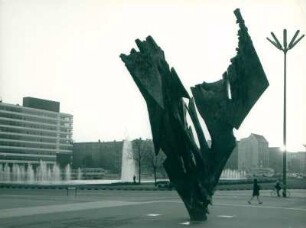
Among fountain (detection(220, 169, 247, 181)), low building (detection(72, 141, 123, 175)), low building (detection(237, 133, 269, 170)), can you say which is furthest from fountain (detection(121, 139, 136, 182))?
low building (detection(237, 133, 269, 170))

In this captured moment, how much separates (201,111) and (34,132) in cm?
12304

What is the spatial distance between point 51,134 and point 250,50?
12996 centimetres

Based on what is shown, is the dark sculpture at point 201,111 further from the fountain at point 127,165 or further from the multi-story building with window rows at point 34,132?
the multi-story building with window rows at point 34,132

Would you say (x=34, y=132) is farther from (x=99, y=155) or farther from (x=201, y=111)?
(x=201, y=111)

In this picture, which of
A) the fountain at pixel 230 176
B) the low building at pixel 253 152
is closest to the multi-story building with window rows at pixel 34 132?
the fountain at pixel 230 176

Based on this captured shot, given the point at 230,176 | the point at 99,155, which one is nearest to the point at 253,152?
the point at 99,155

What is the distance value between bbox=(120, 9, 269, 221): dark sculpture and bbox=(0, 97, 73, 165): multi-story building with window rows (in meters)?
108

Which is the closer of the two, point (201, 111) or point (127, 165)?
point (201, 111)

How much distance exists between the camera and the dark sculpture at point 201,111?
683 inches

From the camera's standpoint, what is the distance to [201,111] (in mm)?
18094

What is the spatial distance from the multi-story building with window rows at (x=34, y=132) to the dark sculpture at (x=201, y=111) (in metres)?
108

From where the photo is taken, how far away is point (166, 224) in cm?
1641

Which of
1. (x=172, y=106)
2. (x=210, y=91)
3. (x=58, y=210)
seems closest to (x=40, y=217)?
(x=58, y=210)

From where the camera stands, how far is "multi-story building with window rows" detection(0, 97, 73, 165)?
125125 mm
